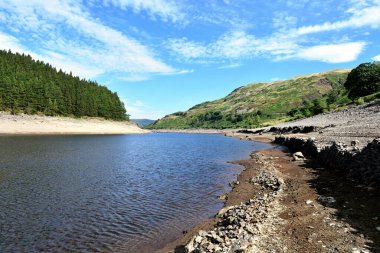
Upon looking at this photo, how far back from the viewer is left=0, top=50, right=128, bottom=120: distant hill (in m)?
120

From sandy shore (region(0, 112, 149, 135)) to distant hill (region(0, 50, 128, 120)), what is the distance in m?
7.16

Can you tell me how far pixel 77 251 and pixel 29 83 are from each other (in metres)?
135

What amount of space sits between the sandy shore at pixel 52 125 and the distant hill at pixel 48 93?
7158mm

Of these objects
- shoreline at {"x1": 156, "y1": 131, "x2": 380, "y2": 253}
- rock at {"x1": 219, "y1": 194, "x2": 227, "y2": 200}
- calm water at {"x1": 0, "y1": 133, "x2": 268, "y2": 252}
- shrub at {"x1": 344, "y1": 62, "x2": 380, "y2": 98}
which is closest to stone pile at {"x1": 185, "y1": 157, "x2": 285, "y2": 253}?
shoreline at {"x1": 156, "y1": 131, "x2": 380, "y2": 253}

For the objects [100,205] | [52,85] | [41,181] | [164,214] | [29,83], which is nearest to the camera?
[164,214]

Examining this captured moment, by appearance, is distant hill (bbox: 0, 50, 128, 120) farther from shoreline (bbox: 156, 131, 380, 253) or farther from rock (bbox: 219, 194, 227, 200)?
shoreline (bbox: 156, 131, 380, 253)

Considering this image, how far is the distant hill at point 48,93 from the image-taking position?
4723 inches

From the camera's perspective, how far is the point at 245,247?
11914mm

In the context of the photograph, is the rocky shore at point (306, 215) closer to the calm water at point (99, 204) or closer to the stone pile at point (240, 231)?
the stone pile at point (240, 231)

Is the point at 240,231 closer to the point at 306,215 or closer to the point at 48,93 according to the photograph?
the point at 306,215

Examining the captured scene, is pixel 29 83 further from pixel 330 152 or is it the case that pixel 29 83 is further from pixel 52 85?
pixel 330 152

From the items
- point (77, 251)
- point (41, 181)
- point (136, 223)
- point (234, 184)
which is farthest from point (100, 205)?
point (234, 184)

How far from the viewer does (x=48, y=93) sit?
135625 mm

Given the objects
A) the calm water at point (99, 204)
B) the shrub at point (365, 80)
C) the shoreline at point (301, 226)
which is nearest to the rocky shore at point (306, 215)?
the shoreline at point (301, 226)
